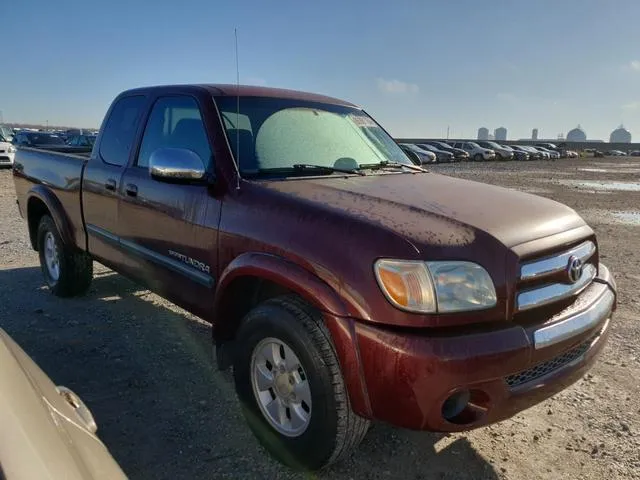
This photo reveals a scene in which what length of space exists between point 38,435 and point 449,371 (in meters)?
1.41

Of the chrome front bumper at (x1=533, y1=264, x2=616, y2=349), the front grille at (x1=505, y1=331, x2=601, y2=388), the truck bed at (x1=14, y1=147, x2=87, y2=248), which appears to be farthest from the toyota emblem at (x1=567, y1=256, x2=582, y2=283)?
the truck bed at (x1=14, y1=147, x2=87, y2=248)

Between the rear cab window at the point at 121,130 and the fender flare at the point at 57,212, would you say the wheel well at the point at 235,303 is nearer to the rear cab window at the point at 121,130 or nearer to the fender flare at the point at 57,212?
the rear cab window at the point at 121,130

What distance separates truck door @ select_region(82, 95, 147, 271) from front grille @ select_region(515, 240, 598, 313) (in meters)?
2.91

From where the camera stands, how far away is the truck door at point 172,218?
9.95 ft

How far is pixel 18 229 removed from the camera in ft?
28.2

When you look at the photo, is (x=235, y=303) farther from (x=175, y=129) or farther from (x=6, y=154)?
(x=6, y=154)

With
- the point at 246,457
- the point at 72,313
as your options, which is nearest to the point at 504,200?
the point at 246,457

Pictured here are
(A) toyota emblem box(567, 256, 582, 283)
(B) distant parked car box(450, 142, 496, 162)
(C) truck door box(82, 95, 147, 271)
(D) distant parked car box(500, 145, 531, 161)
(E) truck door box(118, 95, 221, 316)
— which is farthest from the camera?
(D) distant parked car box(500, 145, 531, 161)

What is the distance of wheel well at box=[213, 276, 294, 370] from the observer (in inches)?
111

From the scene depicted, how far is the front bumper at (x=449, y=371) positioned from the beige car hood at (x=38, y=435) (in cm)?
105

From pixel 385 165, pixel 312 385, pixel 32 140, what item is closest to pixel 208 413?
pixel 312 385

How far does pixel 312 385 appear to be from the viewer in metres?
2.34

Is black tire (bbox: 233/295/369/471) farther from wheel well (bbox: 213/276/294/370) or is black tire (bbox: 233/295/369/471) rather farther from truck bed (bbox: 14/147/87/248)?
truck bed (bbox: 14/147/87/248)

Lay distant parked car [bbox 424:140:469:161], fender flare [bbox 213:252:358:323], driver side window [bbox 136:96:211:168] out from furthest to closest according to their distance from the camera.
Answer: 1. distant parked car [bbox 424:140:469:161]
2. driver side window [bbox 136:96:211:168]
3. fender flare [bbox 213:252:358:323]
